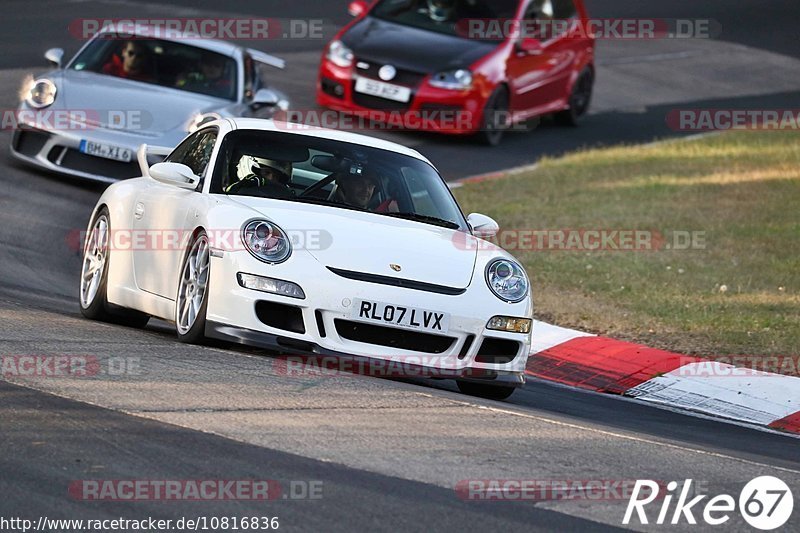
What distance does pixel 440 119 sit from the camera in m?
18.9

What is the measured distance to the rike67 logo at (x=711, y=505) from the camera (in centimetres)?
601

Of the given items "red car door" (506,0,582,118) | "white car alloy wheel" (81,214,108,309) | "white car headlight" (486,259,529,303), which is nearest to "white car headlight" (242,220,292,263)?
"white car headlight" (486,259,529,303)

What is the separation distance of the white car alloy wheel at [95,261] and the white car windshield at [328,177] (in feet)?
3.72

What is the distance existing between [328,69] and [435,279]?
36.6 ft

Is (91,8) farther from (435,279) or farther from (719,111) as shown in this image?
(435,279)

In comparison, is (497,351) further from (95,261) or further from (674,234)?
(674,234)

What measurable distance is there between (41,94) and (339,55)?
17.2ft

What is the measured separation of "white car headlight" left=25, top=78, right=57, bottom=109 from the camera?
47.6ft

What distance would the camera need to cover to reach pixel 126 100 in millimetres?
14602

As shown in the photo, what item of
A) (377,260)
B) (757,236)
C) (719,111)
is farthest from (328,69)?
(377,260)

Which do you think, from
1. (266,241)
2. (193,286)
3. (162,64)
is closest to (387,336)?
(266,241)

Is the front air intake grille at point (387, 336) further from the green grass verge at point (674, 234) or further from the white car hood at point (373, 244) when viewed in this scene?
the green grass verge at point (674, 234)

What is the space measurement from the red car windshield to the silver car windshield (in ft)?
14.9

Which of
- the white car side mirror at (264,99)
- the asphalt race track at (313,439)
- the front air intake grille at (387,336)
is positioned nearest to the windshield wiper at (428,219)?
the asphalt race track at (313,439)
